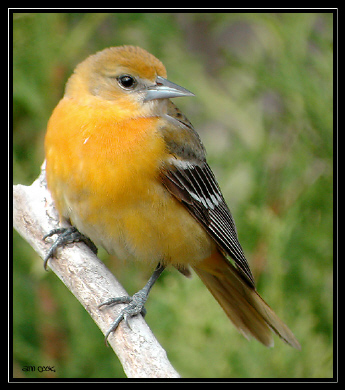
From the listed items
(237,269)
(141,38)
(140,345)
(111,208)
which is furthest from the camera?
(141,38)

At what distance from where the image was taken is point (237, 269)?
378cm

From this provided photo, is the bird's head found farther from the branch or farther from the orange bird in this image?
the branch

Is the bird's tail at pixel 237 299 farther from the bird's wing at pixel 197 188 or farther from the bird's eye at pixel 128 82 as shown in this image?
the bird's eye at pixel 128 82

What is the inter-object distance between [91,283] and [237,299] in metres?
1.11

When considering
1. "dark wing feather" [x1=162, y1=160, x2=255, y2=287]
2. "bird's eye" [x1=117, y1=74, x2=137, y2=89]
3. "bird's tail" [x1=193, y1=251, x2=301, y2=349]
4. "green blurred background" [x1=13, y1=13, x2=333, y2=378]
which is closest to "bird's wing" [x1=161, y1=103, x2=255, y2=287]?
"dark wing feather" [x1=162, y1=160, x2=255, y2=287]

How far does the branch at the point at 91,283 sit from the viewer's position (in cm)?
286

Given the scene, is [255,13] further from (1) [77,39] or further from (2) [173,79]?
(1) [77,39]

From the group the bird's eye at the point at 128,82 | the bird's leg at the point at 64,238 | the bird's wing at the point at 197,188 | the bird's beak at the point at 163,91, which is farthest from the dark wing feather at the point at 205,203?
the bird's leg at the point at 64,238

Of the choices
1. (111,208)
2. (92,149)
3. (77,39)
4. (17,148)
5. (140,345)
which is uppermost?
(77,39)

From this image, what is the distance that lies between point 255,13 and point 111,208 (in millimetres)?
2200

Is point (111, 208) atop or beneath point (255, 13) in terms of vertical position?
beneath

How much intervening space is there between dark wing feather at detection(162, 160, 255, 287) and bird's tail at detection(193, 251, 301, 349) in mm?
153

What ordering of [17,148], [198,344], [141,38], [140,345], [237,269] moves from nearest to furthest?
[140,345]
[237,269]
[198,344]
[17,148]
[141,38]
